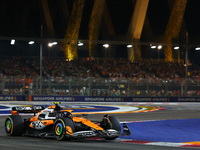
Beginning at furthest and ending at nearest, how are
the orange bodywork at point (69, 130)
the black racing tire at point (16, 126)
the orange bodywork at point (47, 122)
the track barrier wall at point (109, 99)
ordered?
the track barrier wall at point (109, 99), the black racing tire at point (16, 126), the orange bodywork at point (47, 122), the orange bodywork at point (69, 130)

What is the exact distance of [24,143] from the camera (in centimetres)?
973

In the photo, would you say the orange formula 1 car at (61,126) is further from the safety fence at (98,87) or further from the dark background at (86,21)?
the dark background at (86,21)

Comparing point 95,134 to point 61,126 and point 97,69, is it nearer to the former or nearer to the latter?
point 61,126

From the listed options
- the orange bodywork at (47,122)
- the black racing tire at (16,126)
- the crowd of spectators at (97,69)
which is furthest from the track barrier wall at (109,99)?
the orange bodywork at (47,122)

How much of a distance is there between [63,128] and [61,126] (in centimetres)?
13

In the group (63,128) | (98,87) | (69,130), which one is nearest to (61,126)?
(63,128)

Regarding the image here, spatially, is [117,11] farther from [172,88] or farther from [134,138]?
[134,138]

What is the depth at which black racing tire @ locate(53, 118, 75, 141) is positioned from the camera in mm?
9805

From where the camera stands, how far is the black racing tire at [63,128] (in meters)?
9.80

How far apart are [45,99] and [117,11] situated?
44.8 metres

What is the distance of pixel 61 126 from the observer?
9945 mm

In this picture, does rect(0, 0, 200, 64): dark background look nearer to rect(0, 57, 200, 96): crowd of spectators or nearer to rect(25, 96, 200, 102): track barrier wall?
rect(0, 57, 200, 96): crowd of spectators

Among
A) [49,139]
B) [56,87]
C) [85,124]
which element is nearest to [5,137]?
[49,139]

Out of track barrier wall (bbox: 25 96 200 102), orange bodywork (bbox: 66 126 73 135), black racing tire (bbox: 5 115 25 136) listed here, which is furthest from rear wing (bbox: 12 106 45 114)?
track barrier wall (bbox: 25 96 200 102)
